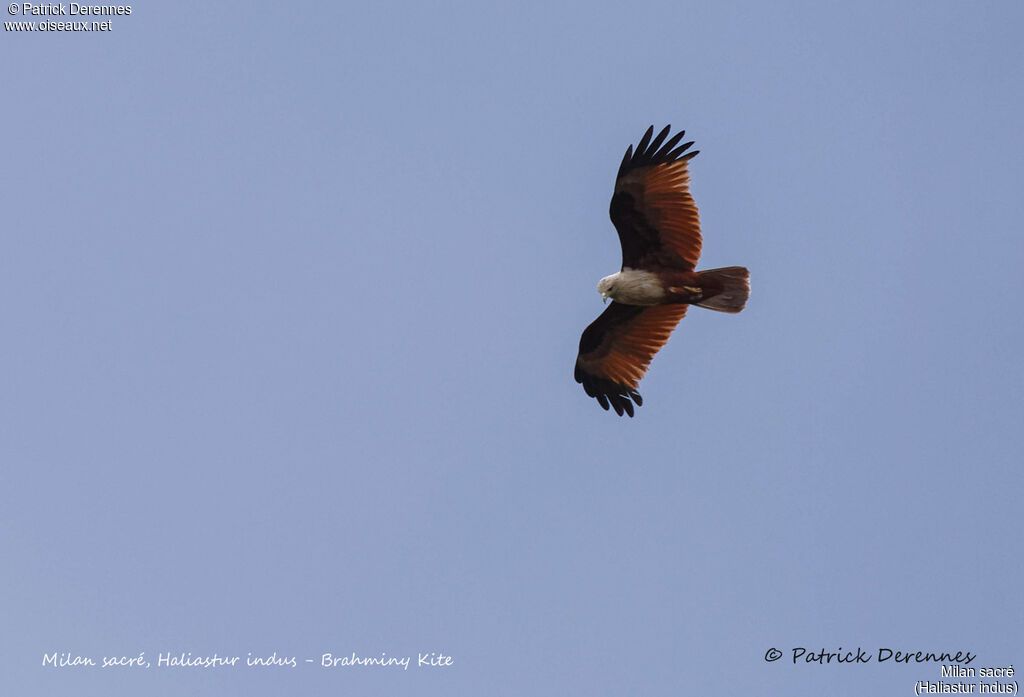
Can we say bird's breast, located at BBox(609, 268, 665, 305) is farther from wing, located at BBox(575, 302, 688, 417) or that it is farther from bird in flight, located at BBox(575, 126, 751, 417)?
wing, located at BBox(575, 302, 688, 417)

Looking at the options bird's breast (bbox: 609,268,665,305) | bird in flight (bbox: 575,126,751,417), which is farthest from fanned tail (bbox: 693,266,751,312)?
bird's breast (bbox: 609,268,665,305)

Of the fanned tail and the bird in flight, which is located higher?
the bird in flight

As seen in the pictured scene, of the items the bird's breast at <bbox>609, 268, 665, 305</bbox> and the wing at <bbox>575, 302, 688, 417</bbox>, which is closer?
the bird's breast at <bbox>609, 268, 665, 305</bbox>

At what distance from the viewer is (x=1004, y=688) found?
19.6 m

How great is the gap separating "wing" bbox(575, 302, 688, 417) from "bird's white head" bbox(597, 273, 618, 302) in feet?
2.28

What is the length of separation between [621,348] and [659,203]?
2285 mm

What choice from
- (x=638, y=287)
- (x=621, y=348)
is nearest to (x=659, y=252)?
(x=638, y=287)

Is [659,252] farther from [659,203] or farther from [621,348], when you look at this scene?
[621,348]

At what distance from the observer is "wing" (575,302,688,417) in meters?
19.8

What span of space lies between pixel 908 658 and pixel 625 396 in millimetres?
4645

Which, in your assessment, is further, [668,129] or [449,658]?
[449,658]

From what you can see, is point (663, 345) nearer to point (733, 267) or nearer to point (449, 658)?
point (733, 267)

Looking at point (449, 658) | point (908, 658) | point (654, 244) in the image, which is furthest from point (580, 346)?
point (908, 658)

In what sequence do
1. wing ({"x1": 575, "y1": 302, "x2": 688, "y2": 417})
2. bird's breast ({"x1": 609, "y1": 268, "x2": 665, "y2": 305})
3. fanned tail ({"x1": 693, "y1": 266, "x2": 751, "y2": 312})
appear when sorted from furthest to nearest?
wing ({"x1": 575, "y1": 302, "x2": 688, "y2": 417}) < bird's breast ({"x1": 609, "y1": 268, "x2": 665, "y2": 305}) < fanned tail ({"x1": 693, "y1": 266, "x2": 751, "y2": 312})
